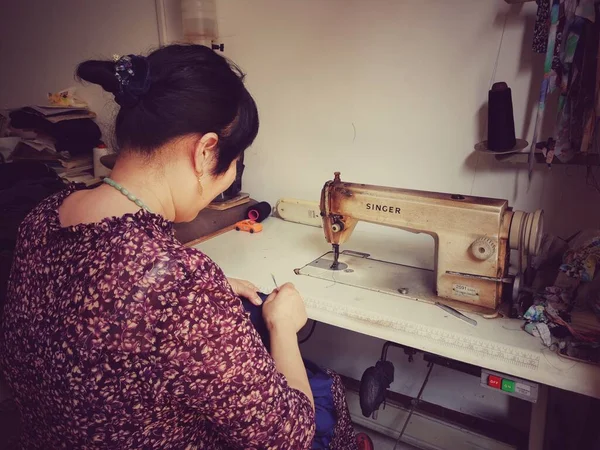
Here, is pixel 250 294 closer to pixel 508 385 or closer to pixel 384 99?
pixel 508 385

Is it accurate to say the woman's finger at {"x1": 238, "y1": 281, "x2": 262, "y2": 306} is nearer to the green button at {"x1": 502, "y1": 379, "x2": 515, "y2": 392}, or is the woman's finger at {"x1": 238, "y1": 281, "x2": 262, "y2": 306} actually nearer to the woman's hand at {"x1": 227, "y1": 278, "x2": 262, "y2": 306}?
the woman's hand at {"x1": 227, "y1": 278, "x2": 262, "y2": 306}

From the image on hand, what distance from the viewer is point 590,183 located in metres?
1.36

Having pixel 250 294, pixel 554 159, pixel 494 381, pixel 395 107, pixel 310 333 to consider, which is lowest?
pixel 310 333

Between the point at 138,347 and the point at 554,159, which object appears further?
the point at 554,159

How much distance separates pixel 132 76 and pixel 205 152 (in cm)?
17

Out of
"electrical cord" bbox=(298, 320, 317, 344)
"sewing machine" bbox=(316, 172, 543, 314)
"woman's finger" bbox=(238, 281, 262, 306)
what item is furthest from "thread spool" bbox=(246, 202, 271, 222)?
"woman's finger" bbox=(238, 281, 262, 306)

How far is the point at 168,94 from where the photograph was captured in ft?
2.44

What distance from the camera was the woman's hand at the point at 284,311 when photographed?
0.96m

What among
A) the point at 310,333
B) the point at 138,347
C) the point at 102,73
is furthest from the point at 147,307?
the point at 310,333

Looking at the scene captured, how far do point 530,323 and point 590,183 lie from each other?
618mm

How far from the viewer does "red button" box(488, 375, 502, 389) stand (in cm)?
95

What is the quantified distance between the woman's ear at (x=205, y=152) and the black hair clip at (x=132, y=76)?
13cm

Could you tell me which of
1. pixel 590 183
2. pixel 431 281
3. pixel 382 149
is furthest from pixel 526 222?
pixel 382 149

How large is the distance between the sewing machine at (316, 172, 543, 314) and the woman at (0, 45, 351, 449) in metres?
0.49
